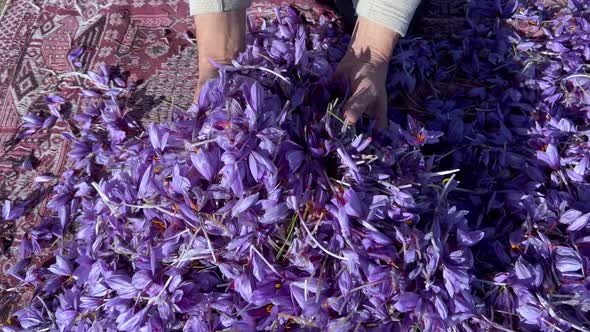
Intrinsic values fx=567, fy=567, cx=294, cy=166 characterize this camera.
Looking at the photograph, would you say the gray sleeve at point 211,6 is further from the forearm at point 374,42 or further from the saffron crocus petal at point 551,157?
the saffron crocus petal at point 551,157

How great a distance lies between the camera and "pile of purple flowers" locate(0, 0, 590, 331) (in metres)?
1.04

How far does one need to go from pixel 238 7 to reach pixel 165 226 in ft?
2.10

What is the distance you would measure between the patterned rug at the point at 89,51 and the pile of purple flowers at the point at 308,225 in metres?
0.22

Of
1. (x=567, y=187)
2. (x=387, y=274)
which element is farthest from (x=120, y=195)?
(x=567, y=187)

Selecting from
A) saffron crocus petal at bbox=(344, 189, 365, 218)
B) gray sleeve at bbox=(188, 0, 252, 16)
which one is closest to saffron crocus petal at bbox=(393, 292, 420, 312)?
saffron crocus petal at bbox=(344, 189, 365, 218)

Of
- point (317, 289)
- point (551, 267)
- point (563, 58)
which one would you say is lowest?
→ point (551, 267)

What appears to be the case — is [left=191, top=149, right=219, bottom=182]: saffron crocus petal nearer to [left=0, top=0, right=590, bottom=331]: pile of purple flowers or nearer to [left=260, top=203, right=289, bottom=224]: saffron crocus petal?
[left=0, top=0, right=590, bottom=331]: pile of purple flowers

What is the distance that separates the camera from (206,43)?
4.82 feet

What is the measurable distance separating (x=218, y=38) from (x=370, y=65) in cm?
39

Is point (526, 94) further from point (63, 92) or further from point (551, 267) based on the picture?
point (63, 92)

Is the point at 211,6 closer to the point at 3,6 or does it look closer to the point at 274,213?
the point at 274,213

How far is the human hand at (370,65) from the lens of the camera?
1.37 m

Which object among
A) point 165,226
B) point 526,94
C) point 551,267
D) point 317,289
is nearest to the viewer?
point 317,289

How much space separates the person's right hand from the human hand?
0.94 feet
